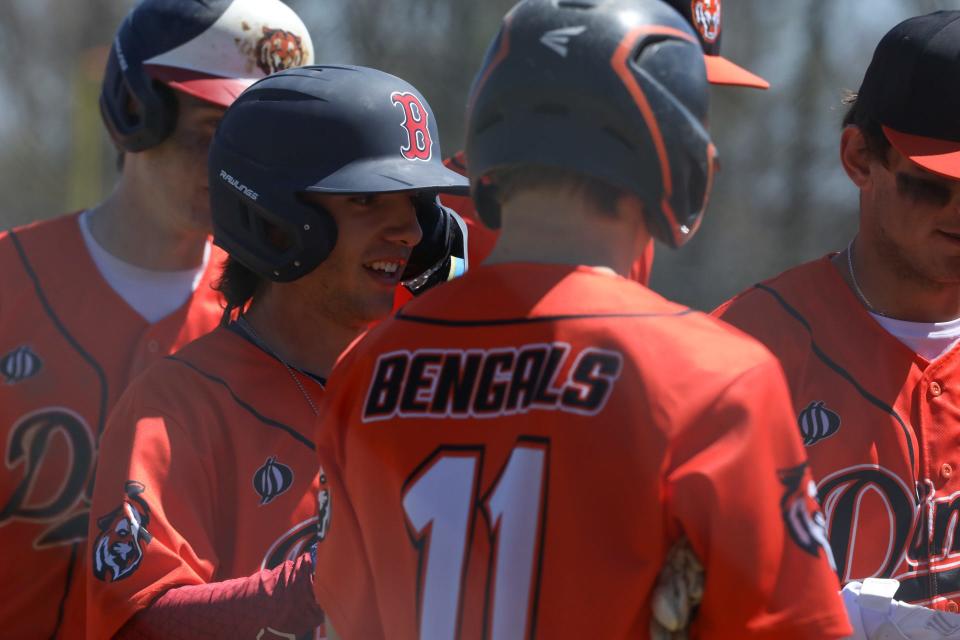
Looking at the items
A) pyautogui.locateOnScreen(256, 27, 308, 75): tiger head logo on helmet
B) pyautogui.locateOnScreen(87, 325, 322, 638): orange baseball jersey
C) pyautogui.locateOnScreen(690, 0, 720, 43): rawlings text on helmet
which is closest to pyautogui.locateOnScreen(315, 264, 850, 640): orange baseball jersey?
pyautogui.locateOnScreen(87, 325, 322, 638): orange baseball jersey

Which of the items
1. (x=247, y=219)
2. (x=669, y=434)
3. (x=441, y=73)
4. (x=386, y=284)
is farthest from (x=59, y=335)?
(x=441, y=73)

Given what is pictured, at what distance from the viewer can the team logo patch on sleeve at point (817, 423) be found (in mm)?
3025

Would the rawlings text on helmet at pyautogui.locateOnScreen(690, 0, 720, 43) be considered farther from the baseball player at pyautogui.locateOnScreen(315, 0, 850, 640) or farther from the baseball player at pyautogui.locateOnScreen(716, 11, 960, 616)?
the baseball player at pyautogui.locateOnScreen(315, 0, 850, 640)

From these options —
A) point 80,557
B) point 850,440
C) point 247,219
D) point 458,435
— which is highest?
point 458,435

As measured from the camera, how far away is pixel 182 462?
2580mm

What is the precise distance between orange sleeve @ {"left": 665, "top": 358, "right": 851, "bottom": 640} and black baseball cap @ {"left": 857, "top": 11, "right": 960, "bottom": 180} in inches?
62.0

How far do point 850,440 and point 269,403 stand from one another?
1319 millimetres

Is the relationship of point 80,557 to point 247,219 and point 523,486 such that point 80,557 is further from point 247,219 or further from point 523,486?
point 523,486

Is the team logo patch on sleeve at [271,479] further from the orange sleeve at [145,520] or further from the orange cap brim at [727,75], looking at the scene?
the orange cap brim at [727,75]

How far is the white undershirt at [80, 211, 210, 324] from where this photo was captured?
350 centimetres

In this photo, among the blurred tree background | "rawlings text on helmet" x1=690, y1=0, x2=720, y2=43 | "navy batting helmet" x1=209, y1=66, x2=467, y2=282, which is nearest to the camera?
"navy batting helmet" x1=209, y1=66, x2=467, y2=282

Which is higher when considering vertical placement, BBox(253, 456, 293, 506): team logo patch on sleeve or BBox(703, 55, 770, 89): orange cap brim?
BBox(703, 55, 770, 89): orange cap brim

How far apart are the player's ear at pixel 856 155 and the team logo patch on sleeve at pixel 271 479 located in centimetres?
164

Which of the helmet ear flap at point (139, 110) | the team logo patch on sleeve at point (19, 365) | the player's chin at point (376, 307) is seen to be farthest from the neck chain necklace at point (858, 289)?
the team logo patch on sleeve at point (19, 365)
